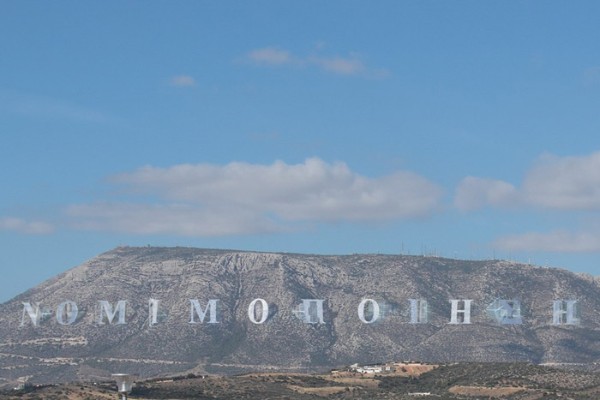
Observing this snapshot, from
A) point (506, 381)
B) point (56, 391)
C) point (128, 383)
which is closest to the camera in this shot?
point (128, 383)

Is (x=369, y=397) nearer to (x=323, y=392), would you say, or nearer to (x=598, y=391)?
(x=323, y=392)

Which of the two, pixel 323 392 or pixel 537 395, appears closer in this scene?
pixel 537 395

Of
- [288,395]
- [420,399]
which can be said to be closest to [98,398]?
[288,395]

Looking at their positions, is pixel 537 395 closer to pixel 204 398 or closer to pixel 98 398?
pixel 204 398

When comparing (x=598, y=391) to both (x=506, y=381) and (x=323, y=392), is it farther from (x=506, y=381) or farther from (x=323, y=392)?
(x=323, y=392)

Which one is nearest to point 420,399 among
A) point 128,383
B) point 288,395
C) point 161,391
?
point 288,395

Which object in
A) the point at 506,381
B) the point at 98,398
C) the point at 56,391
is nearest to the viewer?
the point at 98,398

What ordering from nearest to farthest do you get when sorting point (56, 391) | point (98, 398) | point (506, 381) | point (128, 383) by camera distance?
point (128, 383), point (98, 398), point (56, 391), point (506, 381)

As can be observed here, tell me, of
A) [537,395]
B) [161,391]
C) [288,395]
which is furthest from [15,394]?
[537,395]

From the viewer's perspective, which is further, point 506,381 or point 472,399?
point 506,381
